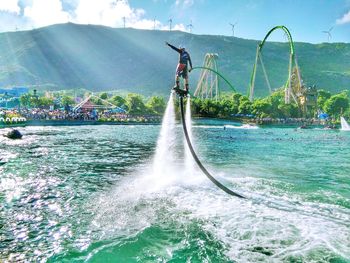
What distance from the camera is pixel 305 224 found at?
58.1 feet

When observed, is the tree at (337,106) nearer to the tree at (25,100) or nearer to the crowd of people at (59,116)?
the crowd of people at (59,116)

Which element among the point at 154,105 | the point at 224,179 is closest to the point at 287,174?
the point at 224,179

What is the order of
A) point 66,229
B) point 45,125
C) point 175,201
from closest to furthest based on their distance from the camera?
point 66,229 → point 175,201 → point 45,125

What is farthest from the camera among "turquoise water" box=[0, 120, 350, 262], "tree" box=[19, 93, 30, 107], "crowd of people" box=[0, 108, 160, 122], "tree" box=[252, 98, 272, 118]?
"tree" box=[19, 93, 30, 107]

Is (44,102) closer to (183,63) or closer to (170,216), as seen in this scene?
(170,216)

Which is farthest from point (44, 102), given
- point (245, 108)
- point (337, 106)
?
point (337, 106)

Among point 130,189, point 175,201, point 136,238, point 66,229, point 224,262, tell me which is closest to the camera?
point 224,262

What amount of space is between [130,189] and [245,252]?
1305 centimetres

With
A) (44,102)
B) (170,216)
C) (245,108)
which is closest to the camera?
(170,216)

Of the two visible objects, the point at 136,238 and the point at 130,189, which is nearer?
the point at 136,238

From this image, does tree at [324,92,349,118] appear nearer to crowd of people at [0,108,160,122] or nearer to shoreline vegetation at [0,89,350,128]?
shoreline vegetation at [0,89,350,128]

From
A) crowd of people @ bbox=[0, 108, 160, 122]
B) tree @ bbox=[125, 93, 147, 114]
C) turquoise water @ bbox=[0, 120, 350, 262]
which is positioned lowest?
turquoise water @ bbox=[0, 120, 350, 262]

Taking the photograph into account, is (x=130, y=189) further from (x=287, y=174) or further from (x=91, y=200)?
(x=287, y=174)

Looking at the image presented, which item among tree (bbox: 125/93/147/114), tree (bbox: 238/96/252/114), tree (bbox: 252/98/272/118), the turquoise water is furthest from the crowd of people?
the turquoise water
